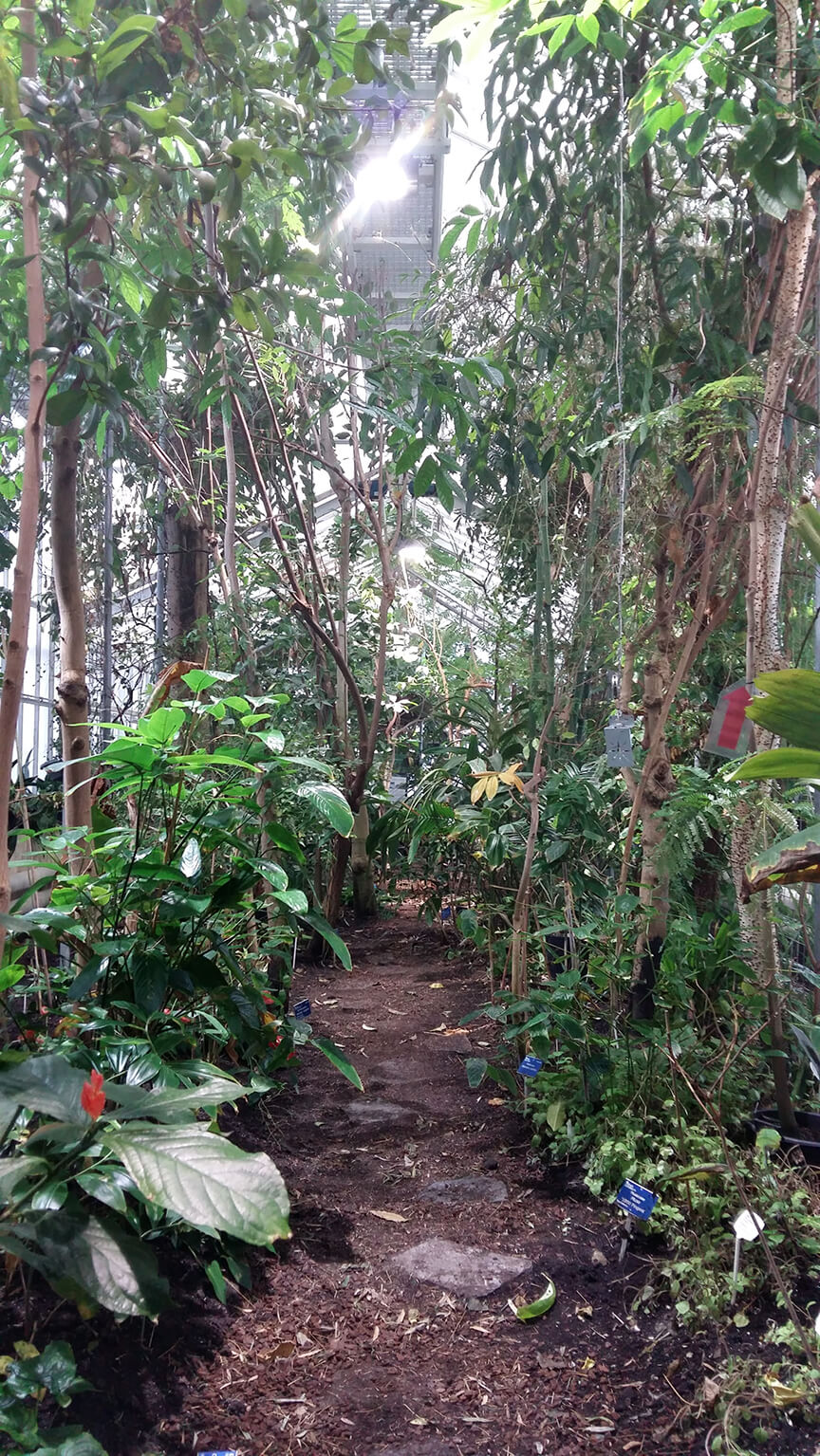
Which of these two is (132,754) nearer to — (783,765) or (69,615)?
(69,615)

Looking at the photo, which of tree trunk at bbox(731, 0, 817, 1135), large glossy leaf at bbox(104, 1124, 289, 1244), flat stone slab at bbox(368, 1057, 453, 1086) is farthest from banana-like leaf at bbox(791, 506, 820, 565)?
flat stone slab at bbox(368, 1057, 453, 1086)

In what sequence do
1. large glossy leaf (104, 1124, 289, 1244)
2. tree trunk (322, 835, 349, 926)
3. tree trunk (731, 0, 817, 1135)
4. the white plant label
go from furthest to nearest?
tree trunk (322, 835, 349, 926), tree trunk (731, 0, 817, 1135), the white plant label, large glossy leaf (104, 1124, 289, 1244)

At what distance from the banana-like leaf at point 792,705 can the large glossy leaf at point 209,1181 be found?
1.02m

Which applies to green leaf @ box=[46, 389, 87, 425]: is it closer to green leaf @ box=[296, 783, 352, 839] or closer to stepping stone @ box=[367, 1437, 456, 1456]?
green leaf @ box=[296, 783, 352, 839]

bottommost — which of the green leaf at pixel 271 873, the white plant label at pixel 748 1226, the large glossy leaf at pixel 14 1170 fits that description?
the white plant label at pixel 748 1226

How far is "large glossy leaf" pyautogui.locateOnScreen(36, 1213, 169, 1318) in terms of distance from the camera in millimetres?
864

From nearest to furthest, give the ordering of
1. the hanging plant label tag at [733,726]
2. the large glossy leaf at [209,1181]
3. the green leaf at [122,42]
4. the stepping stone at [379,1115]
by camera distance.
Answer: the large glossy leaf at [209,1181] < the green leaf at [122,42] < the hanging plant label tag at [733,726] < the stepping stone at [379,1115]

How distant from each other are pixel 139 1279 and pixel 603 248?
2612 mm

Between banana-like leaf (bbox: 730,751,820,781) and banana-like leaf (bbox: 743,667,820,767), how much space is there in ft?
0.11

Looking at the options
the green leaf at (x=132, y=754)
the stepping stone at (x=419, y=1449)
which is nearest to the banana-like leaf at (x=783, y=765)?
the green leaf at (x=132, y=754)

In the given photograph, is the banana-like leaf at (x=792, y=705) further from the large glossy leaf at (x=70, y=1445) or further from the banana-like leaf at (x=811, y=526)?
the large glossy leaf at (x=70, y=1445)

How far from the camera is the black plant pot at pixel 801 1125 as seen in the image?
1773 mm

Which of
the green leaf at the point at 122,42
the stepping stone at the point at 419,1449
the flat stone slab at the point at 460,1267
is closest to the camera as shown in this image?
the green leaf at the point at 122,42

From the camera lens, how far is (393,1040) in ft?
10.1
